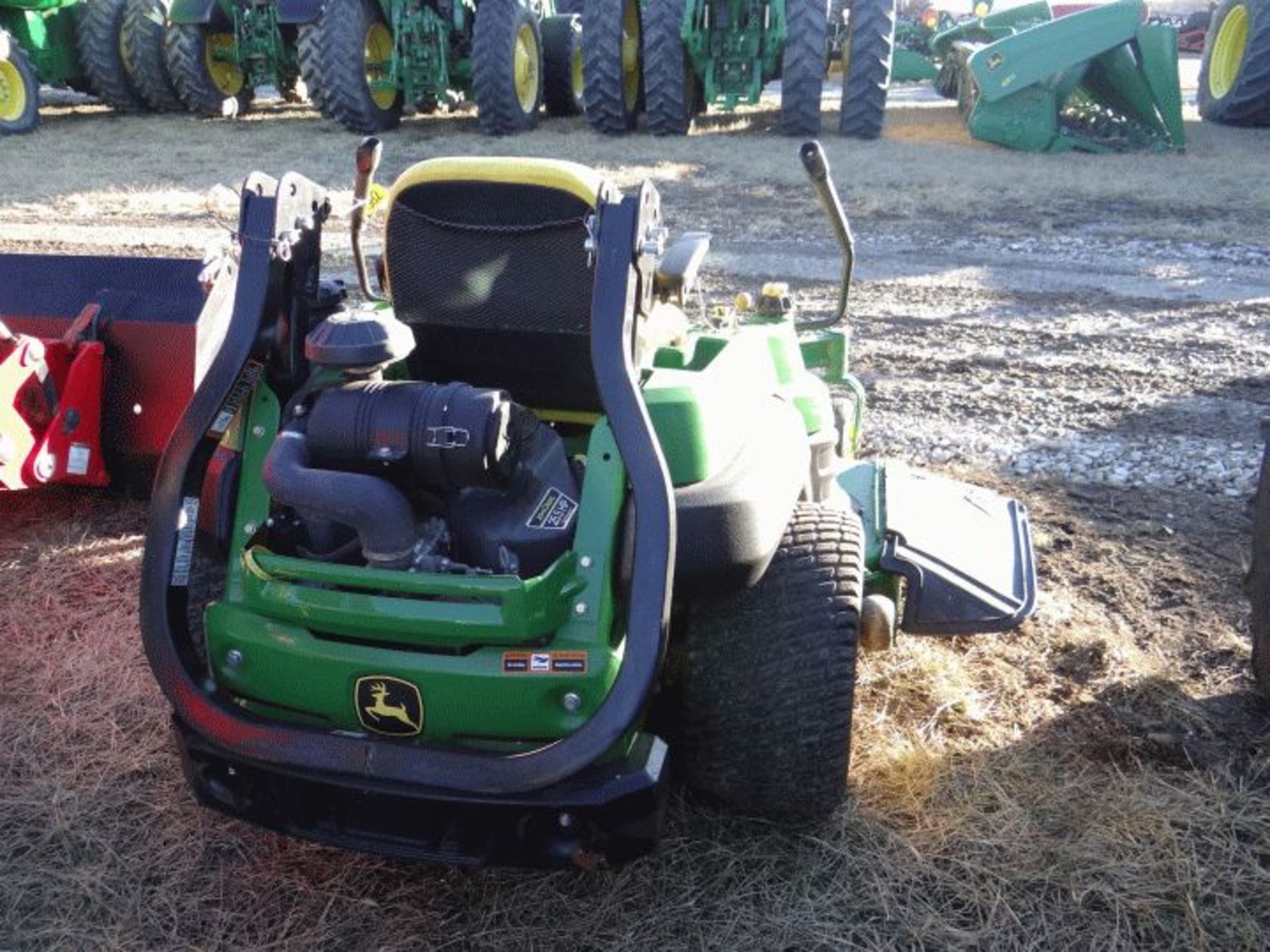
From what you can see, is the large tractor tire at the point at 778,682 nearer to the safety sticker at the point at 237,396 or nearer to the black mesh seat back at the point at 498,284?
the black mesh seat back at the point at 498,284

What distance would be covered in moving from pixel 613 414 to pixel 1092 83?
11.2m

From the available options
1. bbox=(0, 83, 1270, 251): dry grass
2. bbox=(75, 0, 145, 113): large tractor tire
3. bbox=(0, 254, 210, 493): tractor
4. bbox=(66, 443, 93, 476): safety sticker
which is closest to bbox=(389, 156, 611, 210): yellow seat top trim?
bbox=(0, 254, 210, 493): tractor

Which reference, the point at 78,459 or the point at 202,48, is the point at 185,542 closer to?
the point at 78,459

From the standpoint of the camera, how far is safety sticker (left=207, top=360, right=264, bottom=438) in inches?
99.4

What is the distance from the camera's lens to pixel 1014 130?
37.0 feet

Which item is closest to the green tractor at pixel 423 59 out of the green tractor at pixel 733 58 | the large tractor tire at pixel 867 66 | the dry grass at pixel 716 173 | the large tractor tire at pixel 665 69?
the dry grass at pixel 716 173

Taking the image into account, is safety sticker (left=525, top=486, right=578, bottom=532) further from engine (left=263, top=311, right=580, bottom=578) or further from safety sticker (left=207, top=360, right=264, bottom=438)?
safety sticker (left=207, top=360, right=264, bottom=438)

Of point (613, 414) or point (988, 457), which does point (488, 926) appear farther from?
point (988, 457)

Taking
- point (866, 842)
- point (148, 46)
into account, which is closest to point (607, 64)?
point (148, 46)

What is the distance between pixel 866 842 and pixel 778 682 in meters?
0.50

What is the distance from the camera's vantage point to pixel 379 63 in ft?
40.7

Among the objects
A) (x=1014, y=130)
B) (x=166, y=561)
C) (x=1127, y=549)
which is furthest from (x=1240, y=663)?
(x=1014, y=130)

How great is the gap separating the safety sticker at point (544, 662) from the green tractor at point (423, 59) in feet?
34.2

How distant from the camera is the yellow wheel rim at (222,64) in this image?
43.6 feet
